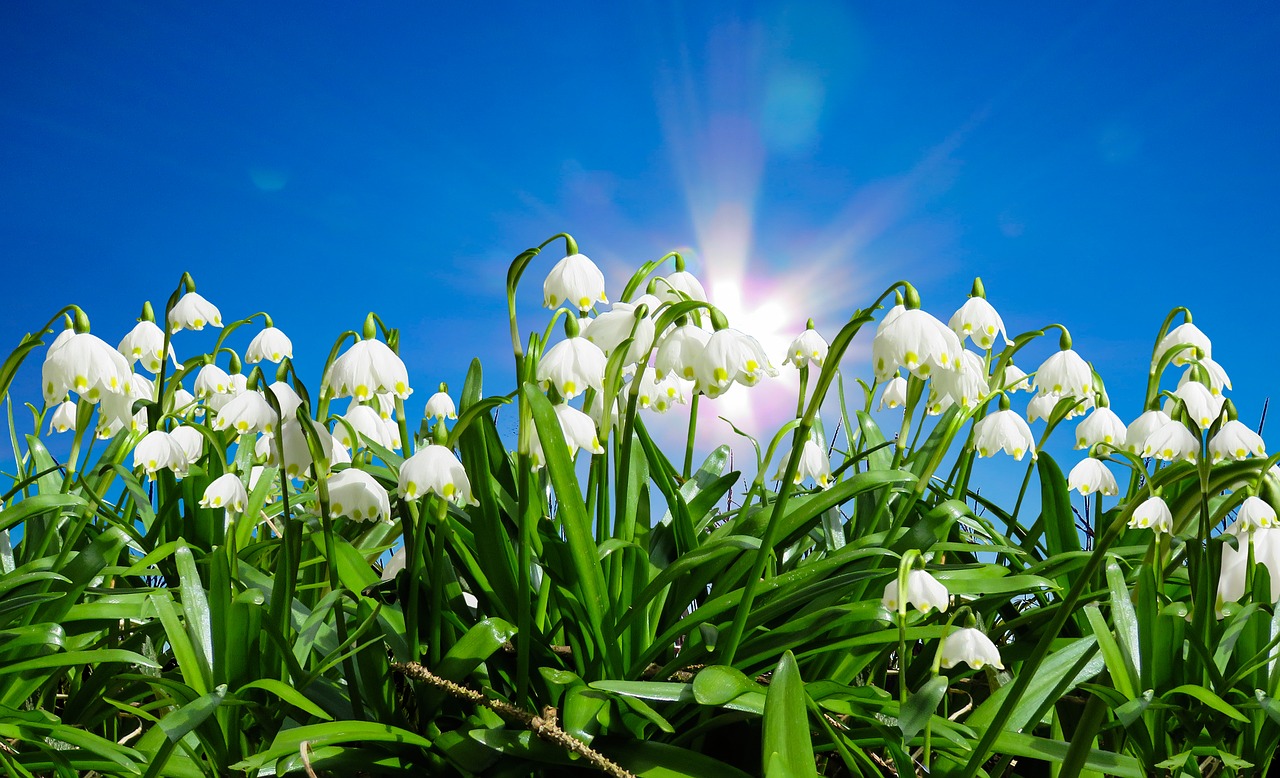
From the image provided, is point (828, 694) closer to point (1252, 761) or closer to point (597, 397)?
point (597, 397)

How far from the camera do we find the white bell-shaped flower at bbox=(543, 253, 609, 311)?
7.75 ft

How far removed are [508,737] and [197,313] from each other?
7.79 feet

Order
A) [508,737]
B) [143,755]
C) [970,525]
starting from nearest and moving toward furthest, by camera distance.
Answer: [508,737] < [143,755] < [970,525]

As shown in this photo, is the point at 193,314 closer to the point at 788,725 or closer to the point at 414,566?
the point at 414,566

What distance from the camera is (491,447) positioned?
2643mm

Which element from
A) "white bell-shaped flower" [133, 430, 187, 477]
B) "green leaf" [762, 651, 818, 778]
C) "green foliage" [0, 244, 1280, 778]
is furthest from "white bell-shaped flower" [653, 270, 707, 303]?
"white bell-shaped flower" [133, 430, 187, 477]

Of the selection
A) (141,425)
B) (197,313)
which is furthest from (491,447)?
(141,425)

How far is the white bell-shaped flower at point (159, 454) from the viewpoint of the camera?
2648 mm

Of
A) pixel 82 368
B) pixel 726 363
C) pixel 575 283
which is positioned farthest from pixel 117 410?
pixel 726 363

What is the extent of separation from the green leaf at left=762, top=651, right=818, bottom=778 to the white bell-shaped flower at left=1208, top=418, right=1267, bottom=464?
1627 millimetres

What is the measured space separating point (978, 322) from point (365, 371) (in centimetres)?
199

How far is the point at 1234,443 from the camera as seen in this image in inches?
107

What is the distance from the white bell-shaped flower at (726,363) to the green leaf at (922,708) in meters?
0.70

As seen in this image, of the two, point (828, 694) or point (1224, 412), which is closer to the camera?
point (828, 694)
